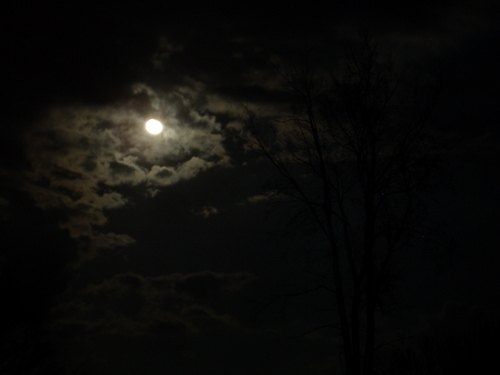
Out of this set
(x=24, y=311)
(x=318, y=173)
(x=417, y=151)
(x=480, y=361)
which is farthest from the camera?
(x=24, y=311)

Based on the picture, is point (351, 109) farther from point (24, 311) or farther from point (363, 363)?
point (24, 311)

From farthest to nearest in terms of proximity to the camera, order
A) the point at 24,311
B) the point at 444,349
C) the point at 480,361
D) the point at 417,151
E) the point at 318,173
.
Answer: the point at 24,311
the point at 444,349
the point at 480,361
the point at 318,173
the point at 417,151

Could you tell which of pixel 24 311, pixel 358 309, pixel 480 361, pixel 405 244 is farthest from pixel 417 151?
pixel 24 311

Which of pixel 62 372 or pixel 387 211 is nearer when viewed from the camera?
pixel 387 211

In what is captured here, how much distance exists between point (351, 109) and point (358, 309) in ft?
18.5

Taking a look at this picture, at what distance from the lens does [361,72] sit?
516 inches

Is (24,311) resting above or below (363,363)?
above

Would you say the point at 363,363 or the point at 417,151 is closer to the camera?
the point at 363,363

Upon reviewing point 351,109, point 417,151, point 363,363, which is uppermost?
point 351,109

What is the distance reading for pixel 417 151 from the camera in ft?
41.4

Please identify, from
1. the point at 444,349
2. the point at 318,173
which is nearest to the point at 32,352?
the point at 444,349

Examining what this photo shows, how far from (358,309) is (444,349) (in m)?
15.0

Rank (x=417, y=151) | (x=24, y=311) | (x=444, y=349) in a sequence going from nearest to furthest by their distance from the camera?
(x=417, y=151), (x=444, y=349), (x=24, y=311)

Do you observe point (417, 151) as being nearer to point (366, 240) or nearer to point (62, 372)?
point (366, 240)
